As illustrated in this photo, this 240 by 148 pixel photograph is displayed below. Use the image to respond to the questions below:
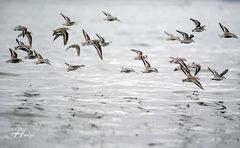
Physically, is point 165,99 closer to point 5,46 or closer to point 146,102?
point 146,102

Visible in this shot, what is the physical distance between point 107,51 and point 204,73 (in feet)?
60.9

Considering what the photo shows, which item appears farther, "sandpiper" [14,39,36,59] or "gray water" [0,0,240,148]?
"sandpiper" [14,39,36,59]

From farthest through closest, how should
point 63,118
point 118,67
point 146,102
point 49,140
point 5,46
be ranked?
point 5,46
point 118,67
point 146,102
point 63,118
point 49,140

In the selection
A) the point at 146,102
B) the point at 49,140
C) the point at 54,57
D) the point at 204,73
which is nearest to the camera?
the point at 49,140

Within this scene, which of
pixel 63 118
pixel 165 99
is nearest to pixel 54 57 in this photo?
pixel 165 99

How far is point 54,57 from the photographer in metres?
49.0

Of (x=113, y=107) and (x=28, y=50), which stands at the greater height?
(x=28, y=50)

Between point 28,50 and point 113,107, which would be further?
point 28,50

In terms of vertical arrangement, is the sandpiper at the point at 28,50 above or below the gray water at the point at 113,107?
above

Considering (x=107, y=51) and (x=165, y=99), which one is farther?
(x=107, y=51)

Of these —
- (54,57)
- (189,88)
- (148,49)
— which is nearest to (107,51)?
(148,49)

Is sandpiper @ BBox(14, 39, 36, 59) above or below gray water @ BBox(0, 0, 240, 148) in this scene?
above

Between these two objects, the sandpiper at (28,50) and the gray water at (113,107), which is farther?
the sandpiper at (28,50)

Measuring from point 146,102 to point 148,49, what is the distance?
30.9m
